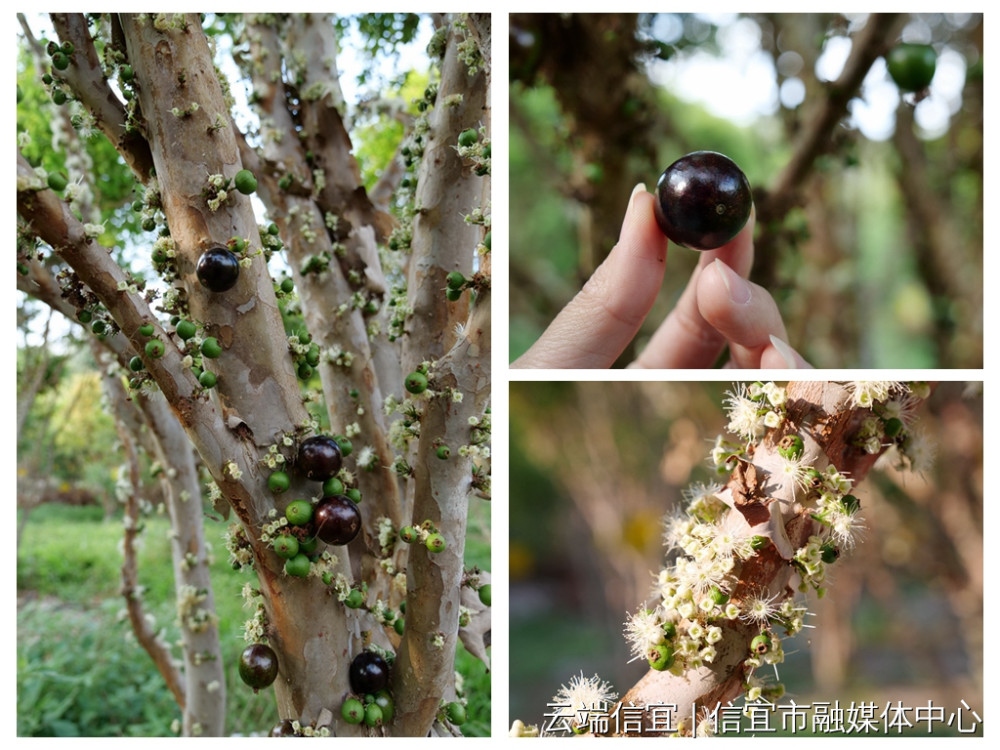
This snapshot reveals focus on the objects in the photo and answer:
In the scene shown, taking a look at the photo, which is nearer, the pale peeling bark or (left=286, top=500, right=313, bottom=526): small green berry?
the pale peeling bark

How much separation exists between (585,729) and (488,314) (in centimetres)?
77

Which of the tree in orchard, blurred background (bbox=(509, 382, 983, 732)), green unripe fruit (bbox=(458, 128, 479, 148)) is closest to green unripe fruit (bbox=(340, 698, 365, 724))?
the tree in orchard

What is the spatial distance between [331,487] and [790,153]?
1899 millimetres

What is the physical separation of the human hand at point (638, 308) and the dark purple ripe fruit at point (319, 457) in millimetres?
374

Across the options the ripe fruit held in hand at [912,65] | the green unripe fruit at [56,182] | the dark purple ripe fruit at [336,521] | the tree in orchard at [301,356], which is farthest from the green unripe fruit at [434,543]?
the ripe fruit held in hand at [912,65]

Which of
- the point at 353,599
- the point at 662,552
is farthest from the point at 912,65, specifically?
the point at 662,552

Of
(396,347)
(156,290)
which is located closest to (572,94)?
(396,347)

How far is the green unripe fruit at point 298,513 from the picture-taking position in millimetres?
1209

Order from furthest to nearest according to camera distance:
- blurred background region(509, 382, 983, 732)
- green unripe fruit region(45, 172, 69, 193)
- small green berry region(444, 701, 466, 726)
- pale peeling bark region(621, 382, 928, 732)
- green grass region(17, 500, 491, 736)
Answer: blurred background region(509, 382, 983, 732), green grass region(17, 500, 491, 736), small green berry region(444, 701, 466, 726), green unripe fruit region(45, 172, 69, 193), pale peeling bark region(621, 382, 928, 732)

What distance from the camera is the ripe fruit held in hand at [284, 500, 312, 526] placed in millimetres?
1209

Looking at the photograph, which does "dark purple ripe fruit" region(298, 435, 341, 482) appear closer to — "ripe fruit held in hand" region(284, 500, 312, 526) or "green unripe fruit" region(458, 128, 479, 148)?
"ripe fruit held in hand" region(284, 500, 312, 526)

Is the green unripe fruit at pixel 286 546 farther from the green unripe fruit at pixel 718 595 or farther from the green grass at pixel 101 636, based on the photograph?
the green grass at pixel 101 636

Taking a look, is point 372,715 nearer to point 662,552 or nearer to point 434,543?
point 434,543

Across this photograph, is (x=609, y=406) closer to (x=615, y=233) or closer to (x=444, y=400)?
(x=615, y=233)
